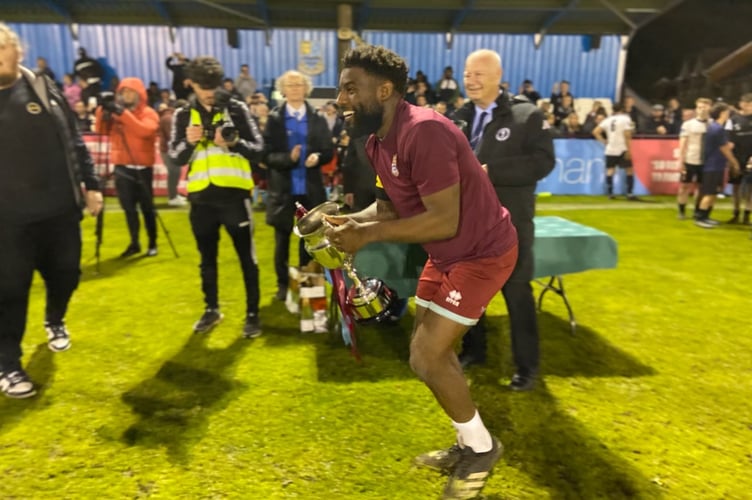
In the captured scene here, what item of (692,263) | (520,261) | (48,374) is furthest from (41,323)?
(692,263)

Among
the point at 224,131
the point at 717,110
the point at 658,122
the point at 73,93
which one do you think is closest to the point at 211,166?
the point at 224,131

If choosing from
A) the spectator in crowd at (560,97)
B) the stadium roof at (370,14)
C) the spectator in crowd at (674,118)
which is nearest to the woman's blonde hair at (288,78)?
→ the stadium roof at (370,14)

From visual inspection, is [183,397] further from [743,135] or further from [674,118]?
[674,118]

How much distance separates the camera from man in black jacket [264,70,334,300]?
4414mm

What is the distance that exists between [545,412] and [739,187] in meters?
7.69

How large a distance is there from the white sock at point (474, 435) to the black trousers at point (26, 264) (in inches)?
109

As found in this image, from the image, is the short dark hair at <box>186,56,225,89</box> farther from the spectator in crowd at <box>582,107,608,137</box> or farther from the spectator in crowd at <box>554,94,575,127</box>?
the spectator in crowd at <box>554,94,575,127</box>

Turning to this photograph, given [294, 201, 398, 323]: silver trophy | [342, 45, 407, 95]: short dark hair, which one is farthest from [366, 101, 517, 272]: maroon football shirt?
[294, 201, 398, 323]: silver trophy

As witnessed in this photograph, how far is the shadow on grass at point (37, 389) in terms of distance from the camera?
311cm

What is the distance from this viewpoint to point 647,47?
1789cm

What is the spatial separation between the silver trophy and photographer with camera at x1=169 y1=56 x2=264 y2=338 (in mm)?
1620

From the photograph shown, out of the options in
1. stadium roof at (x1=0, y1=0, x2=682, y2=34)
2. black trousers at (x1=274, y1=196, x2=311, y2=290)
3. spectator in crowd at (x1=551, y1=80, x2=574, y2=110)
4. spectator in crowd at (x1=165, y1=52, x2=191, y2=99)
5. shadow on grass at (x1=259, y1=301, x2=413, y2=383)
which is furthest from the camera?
stadium roof at (x1=0, y1=0, x2=682, y2=34)

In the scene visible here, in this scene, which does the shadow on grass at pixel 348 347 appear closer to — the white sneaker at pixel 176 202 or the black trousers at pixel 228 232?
the black trousers at pixel 228 232

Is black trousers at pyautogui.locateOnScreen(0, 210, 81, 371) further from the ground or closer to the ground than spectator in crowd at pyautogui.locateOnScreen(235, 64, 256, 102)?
closer to the ground
